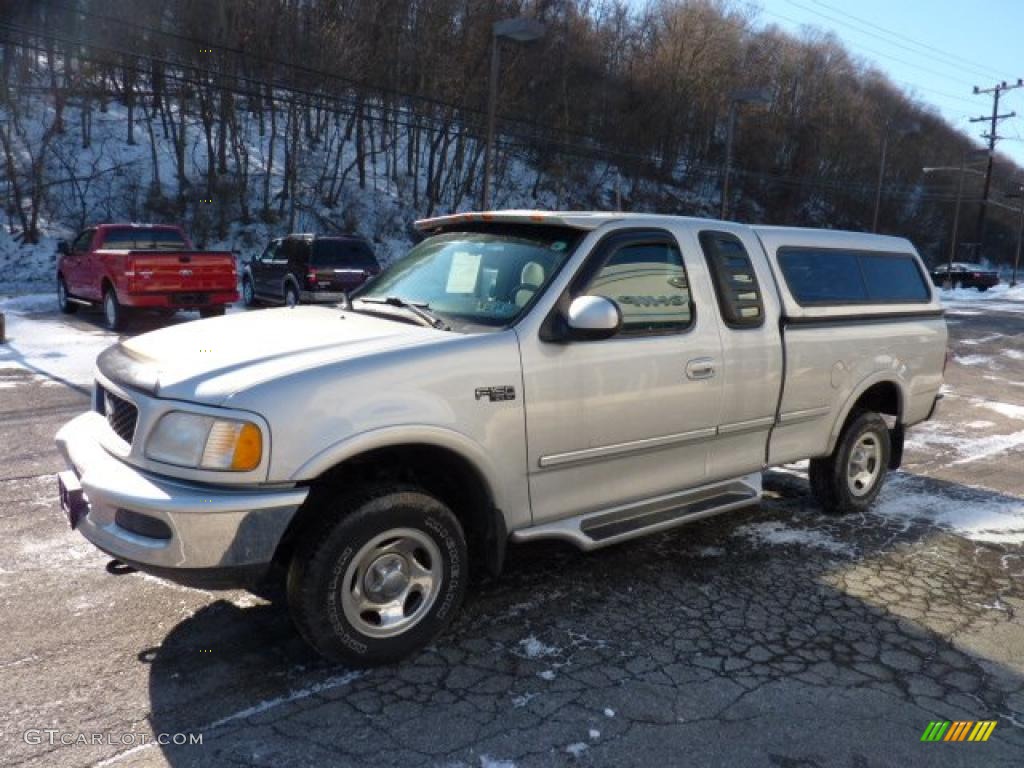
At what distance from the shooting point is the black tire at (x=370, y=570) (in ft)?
10.3

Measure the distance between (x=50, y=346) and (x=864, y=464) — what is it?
11098 mm

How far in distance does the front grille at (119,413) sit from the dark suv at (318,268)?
11816mm

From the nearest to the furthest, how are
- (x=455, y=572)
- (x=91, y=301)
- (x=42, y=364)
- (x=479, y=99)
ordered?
1. (x=455, y=572)
2. (x=42, y=364)
3. (x=91, y=301)
4. (x=479, y=99)

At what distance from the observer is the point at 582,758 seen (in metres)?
2.80

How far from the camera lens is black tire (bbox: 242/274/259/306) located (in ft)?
63.2

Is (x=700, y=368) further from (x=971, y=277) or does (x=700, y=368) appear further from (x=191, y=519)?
(x=971, y=277)

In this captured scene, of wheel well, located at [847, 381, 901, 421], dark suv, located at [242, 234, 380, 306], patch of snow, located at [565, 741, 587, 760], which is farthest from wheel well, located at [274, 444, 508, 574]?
dark suv, located at [242, 234, 380, 306]

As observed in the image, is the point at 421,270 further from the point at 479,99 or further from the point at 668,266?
the point at 479,99

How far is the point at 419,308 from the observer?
4027 mm

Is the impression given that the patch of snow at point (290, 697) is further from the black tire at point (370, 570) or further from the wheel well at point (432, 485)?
the wheel well at point (432, 485)

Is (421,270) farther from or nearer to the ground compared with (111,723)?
farther from the ground

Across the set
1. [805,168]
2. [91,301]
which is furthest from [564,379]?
[805,168]

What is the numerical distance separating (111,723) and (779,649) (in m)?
2.76

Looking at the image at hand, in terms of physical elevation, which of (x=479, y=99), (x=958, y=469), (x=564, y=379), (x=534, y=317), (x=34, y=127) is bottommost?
(x=958, y=469)
